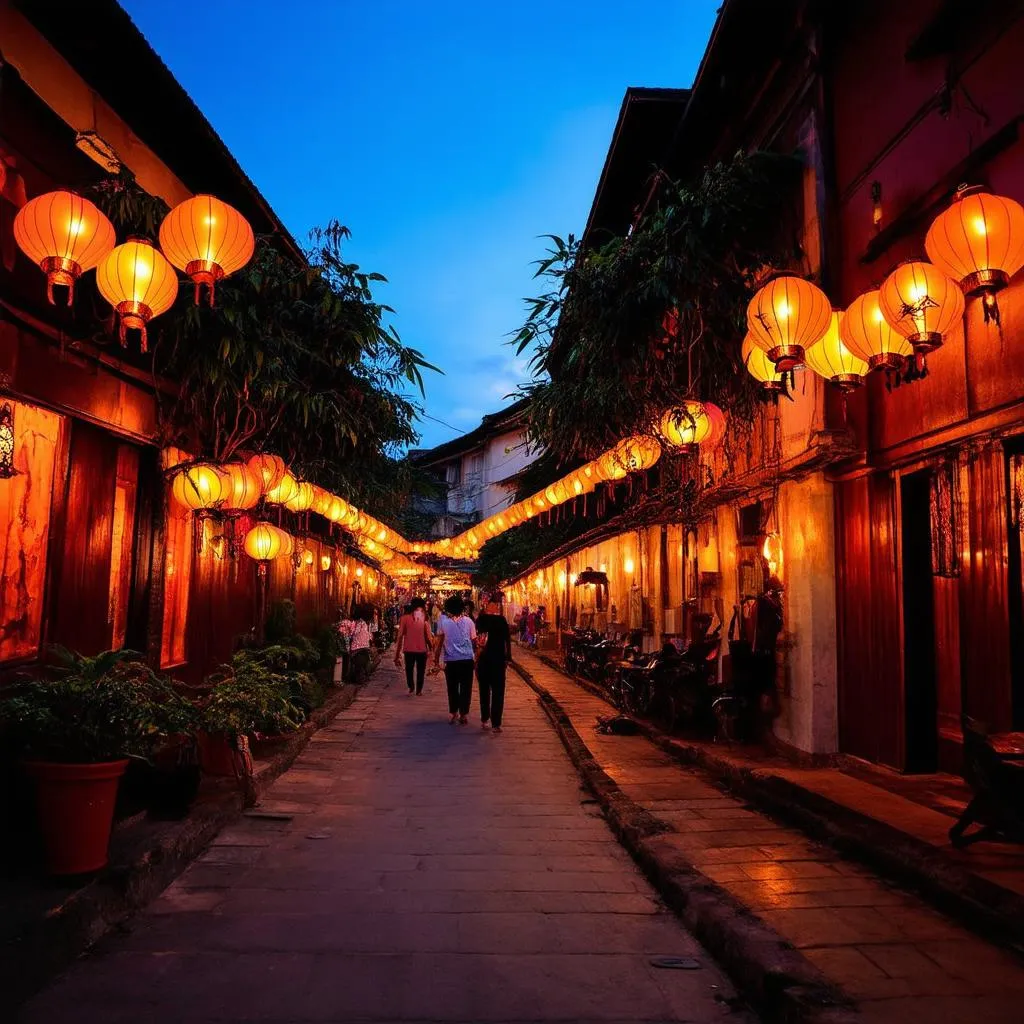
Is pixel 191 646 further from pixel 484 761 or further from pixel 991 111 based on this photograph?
pixel 991 111

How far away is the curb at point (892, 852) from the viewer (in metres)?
4.99

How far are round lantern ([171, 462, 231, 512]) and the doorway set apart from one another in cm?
735

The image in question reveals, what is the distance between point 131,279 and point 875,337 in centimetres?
618

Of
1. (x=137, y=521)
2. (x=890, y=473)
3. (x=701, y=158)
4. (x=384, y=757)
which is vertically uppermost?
(x=701, y=158)

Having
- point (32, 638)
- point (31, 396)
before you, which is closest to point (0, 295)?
point (31, 396)

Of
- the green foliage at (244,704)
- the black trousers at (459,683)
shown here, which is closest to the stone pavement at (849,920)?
the green foliage at (244,704)

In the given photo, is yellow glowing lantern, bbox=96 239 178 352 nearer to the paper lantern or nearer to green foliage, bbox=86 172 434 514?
green foliage, bbox=86 172 434 514

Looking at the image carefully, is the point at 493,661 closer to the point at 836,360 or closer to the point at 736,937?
the point at 836,360

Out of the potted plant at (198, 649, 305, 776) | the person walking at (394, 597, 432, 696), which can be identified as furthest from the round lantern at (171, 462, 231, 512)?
the person walking at (394, 597, 432, 696)

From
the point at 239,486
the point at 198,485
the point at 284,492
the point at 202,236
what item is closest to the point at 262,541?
the point at 284,492

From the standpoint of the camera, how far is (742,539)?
12.2 m

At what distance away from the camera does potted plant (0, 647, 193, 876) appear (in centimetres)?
499

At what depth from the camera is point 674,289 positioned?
10.4m

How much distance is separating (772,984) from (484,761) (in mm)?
7230
